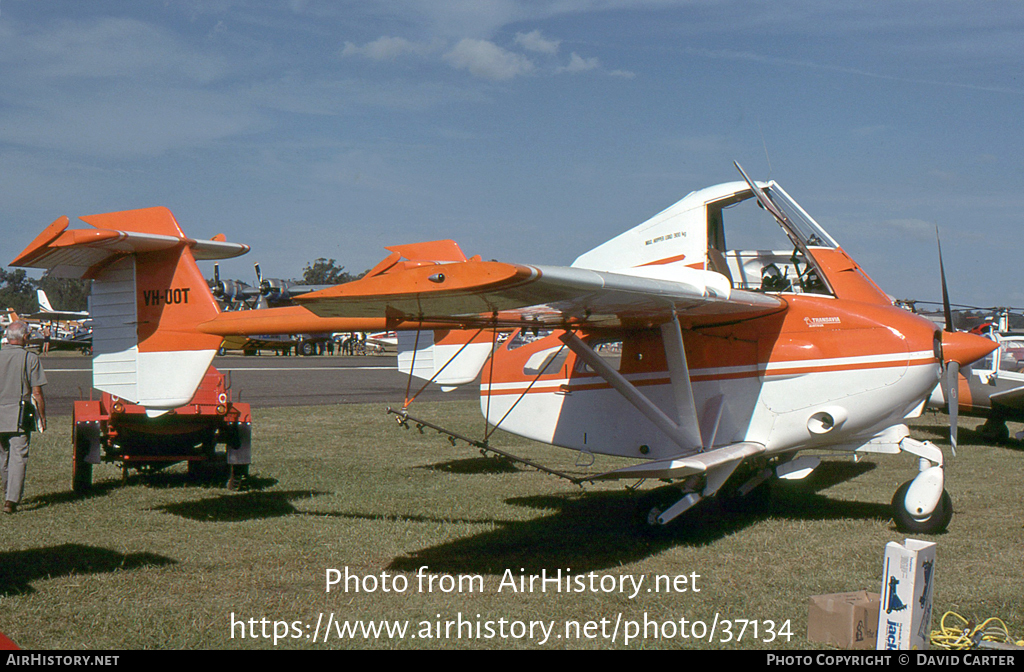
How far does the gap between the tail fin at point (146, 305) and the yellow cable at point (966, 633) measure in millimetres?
5942

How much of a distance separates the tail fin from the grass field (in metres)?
1.34

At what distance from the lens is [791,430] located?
6.84 meters

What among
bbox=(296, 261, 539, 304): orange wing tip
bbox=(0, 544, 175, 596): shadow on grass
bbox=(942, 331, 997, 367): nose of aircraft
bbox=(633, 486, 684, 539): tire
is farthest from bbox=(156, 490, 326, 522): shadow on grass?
bbox=(942, 331, 997, 367): nose of aircraft

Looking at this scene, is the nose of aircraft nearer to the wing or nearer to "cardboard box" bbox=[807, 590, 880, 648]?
the wing

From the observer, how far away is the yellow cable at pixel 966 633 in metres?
3.99

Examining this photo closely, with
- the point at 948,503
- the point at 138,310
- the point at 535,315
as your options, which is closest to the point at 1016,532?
the point at 948,503

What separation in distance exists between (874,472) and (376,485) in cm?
699

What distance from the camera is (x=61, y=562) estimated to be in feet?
18.8

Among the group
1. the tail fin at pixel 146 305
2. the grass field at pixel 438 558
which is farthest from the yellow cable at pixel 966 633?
the tail fin at pixel 146 305

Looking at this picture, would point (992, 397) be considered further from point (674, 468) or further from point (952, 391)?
point (674, 468)

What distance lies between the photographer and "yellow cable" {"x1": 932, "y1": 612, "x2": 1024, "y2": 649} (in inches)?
157

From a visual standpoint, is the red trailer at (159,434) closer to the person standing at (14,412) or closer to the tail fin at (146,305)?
the person standing at (14,412)

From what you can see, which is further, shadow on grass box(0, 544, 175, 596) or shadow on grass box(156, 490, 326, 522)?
shadow on grass box(156, 490, 326, 522)

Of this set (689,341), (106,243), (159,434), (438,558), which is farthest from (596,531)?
(106,243)
